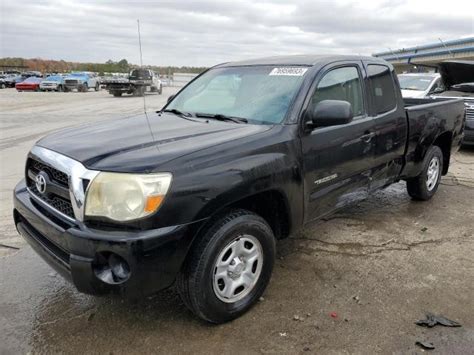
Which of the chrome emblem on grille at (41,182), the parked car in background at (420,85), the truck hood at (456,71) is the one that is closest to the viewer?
the chrome emblem on grille at (41,182)

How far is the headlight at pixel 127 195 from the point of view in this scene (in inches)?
97.6

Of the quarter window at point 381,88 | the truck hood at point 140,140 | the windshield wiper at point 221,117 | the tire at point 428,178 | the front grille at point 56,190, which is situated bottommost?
the tire at point 428,178

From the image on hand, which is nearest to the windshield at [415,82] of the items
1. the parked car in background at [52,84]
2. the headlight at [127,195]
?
the headlight at [127,195]

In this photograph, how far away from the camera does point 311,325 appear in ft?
9.75

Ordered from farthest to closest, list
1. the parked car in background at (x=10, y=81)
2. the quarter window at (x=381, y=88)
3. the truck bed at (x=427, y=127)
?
the parked car in background at (x=10, y=81), the truck bed at (x=427, y=127), the quarter window at (x=381, y=88)

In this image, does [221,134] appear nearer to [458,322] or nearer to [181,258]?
[181,258]

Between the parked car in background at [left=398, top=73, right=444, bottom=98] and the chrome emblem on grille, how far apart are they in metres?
9.59

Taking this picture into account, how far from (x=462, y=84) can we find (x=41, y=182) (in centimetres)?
986

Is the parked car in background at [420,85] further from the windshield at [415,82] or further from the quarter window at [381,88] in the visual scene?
the quarter window at [381,88]

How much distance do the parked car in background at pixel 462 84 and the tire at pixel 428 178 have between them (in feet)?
12.5

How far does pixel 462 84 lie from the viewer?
10031 mm

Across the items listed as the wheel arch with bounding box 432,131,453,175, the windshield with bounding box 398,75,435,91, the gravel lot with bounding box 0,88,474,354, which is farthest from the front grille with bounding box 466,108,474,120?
the gravel lot with bounding box 0,88,474,354

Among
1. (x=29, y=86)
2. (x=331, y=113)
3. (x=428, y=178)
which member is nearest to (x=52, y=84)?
(x=29, y=86)

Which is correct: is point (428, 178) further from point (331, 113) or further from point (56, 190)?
point (56, 190)
